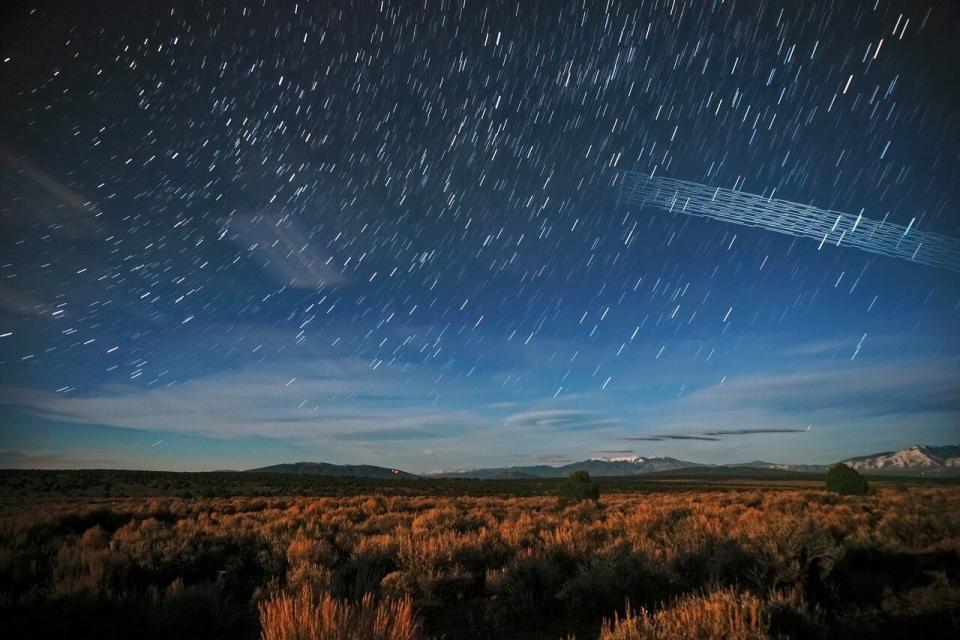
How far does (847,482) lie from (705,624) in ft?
100

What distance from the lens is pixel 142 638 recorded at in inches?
245

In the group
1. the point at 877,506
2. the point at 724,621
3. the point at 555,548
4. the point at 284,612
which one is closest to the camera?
the point at 284,612

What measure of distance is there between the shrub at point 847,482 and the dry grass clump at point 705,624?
97.3 feet

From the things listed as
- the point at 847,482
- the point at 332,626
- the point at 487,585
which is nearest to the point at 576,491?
the point at 847,482

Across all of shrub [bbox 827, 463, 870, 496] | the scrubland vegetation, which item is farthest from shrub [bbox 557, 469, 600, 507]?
shrub [bbox 827, 463, 870, 496]

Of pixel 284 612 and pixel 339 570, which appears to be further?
pixel 339 570

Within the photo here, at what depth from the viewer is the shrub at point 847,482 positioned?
27.8 meters

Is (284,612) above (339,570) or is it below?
above

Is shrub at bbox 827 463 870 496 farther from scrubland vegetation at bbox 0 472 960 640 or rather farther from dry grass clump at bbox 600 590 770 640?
dry grass clump at bbox 600 590 770 640

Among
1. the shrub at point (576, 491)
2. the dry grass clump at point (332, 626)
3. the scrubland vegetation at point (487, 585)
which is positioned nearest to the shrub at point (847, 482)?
→ the shrub at point (576, 491)

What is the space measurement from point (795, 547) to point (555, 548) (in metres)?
4.31

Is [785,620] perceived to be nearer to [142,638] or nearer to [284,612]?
[284,612]

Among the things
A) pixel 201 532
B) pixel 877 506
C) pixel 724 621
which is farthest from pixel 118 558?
pixel 877 506

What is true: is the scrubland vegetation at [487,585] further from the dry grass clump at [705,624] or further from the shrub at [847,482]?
the shrub at [847,482]
